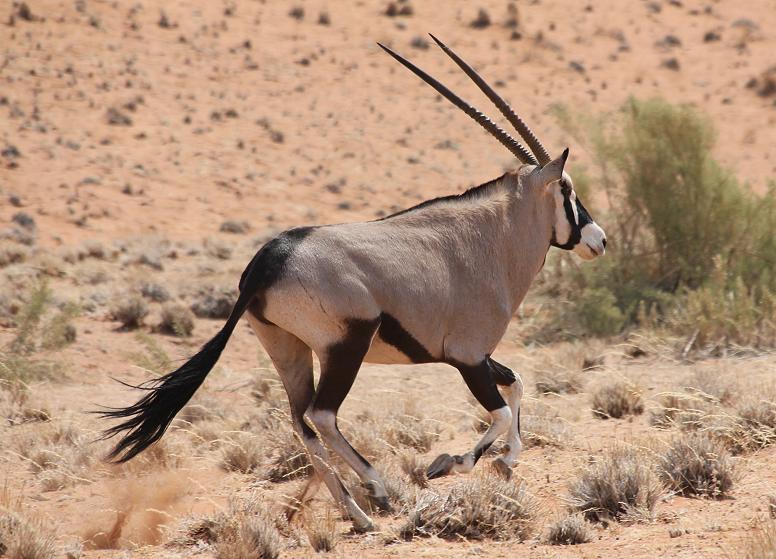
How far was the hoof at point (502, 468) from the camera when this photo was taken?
7355mm

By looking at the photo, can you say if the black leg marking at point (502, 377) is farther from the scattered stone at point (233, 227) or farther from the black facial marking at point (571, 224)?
the scattered stone at point (233, 227)

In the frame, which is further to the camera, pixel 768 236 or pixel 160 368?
pixel 768 236

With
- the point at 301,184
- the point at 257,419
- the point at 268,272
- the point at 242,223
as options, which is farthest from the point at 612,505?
the point at 301,184

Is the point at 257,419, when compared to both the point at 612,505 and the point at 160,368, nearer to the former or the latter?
the point at 160,368

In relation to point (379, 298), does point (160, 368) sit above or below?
below

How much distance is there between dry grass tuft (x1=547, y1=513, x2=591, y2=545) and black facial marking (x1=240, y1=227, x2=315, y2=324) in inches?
88.8

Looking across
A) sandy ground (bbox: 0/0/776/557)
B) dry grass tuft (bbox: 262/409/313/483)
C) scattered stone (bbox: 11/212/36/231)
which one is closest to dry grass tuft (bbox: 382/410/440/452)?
sandy ground (bbox: 0/0/776/557)

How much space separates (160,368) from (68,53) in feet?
87.0

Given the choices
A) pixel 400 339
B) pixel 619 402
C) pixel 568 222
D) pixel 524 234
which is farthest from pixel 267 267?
pixel 619 402

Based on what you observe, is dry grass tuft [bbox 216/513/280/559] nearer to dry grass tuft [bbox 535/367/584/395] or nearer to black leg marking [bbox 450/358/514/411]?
black leg marking [bbox 450/358/514/411]

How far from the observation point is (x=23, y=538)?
6.21m

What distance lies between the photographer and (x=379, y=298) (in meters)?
6.93

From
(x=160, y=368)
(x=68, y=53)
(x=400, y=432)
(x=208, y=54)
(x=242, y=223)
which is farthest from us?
(x=208, y=54)

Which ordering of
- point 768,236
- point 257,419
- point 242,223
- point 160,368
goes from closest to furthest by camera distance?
point 257,419 < point 160,368 < point 768,236 < point 242,223
